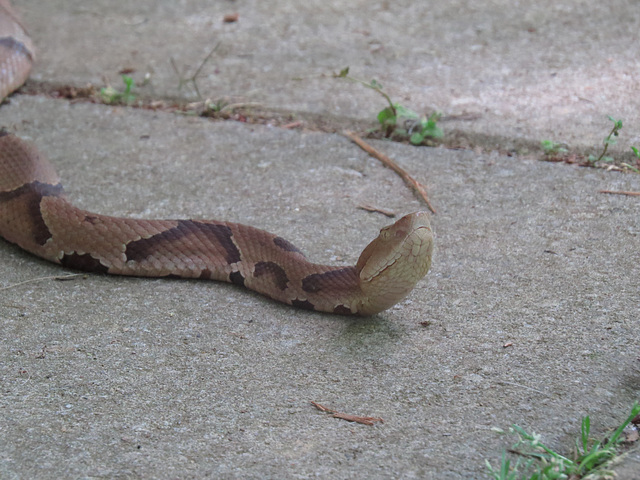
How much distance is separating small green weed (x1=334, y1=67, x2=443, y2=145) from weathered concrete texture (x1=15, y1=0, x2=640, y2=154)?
0.46 ft

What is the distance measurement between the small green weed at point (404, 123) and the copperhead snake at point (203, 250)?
102 centimetres

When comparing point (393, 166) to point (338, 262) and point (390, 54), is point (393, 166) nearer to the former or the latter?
point (338, 262)

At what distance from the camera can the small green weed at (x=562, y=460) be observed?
4.95 feet

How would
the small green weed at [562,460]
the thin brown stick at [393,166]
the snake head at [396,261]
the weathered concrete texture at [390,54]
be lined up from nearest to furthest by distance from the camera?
the small green weed at [562,460], the snake head at [396,261], the thin brown stick at [393,166], the weathered concrete texture at [390,54]

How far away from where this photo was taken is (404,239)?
206 centimetres

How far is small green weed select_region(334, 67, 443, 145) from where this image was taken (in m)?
3.20

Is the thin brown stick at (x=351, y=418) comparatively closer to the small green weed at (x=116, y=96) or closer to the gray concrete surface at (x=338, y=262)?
the gray concrete surface at (x=338, y=262)

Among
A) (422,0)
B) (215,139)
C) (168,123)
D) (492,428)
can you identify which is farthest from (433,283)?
(422,0)

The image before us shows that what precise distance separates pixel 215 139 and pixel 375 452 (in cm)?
205

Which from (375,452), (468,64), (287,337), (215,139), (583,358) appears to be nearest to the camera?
(375,452)

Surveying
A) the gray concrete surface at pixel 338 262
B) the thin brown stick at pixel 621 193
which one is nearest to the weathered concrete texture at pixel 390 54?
the gray concrete surface at pixel 338 262

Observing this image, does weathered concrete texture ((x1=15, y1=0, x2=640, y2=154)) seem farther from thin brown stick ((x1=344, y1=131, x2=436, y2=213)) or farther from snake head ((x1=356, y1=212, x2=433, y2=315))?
snake head ((x1=356, y1=212, x2=433, y2=315))

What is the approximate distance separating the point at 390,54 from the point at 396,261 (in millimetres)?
2239

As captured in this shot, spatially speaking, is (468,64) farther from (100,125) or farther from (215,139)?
(100,125)
